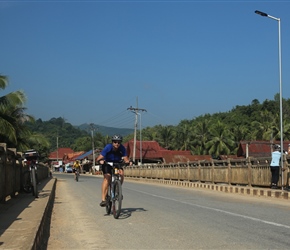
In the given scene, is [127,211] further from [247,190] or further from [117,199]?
[247,190]

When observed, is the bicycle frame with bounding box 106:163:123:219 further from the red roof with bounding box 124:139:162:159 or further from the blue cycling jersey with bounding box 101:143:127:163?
the red roof with bounding box 124:139:162:159

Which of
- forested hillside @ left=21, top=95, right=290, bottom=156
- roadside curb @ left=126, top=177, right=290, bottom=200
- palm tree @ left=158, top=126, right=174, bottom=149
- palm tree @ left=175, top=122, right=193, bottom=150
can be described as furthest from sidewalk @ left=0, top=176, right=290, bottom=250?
palm tree @ left=158, top=126, right=174, bottom=149

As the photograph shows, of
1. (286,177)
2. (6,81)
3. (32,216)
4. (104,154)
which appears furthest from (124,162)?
(6,81)

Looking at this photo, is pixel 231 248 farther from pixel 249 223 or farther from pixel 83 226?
pixel 83 226

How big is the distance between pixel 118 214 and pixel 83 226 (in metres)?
0.89

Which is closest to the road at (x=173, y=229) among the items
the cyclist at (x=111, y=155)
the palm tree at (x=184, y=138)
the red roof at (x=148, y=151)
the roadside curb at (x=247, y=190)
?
the cyclist at (x=111, y=155)

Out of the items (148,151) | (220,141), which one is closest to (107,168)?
(148,151)

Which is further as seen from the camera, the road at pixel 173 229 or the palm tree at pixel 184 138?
the palm tree at pixel 184 138

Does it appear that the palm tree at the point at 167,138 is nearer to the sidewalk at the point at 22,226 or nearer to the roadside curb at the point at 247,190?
the roadside curb at the point at 247,190

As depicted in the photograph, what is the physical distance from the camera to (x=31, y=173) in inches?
487

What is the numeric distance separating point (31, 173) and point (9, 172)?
68.9 inches

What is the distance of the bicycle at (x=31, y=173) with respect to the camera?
12.1 m

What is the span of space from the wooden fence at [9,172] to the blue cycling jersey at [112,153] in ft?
7.47

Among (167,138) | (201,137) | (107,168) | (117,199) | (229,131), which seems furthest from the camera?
(167,138)
